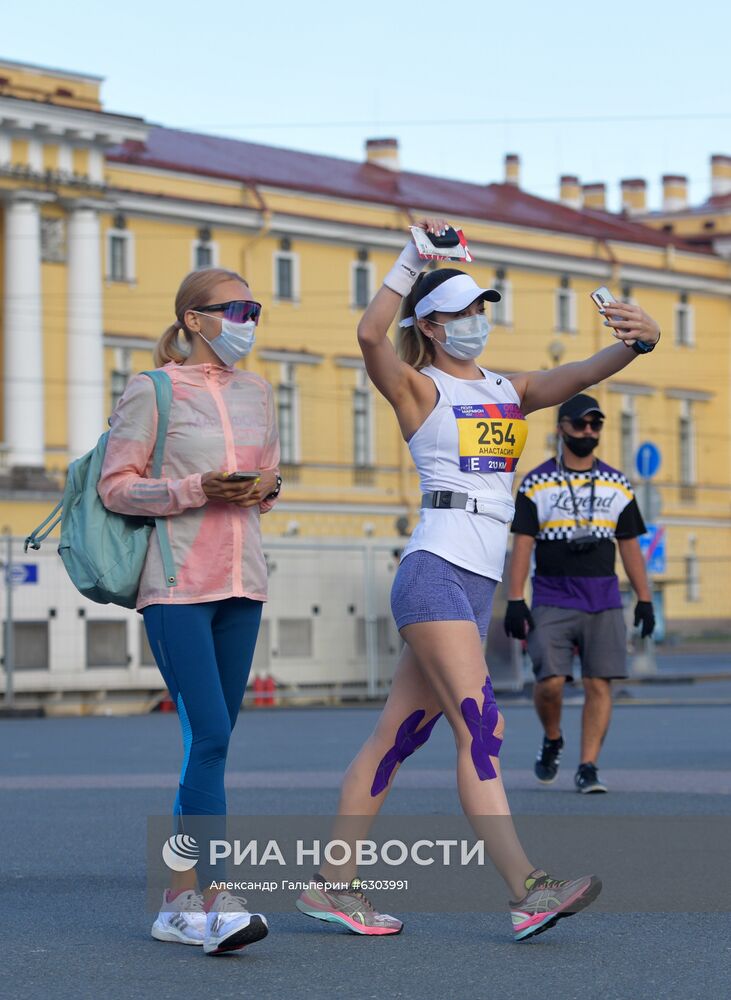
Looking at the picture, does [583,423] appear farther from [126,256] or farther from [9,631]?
[126,256]

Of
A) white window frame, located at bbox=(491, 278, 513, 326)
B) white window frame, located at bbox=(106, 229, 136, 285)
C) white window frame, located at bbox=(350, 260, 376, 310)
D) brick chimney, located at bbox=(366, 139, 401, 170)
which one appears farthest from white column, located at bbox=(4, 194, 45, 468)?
brick chimney, located at bbox=(366, 139, 401, 170)

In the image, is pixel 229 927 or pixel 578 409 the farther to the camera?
pixel 578 409

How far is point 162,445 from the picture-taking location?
6570 mm

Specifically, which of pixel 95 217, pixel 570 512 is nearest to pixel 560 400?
pixel 570 512

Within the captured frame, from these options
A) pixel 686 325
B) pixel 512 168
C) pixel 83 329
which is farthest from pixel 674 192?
pixel 83 329

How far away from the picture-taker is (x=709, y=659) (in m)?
46.0

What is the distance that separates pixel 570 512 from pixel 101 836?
3.34m

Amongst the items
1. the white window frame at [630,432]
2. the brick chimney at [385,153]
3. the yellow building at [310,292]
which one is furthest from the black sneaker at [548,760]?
the brick chimney at [385,153]

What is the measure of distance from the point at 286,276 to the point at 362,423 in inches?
197

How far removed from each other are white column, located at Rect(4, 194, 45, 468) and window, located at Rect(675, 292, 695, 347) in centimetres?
2548

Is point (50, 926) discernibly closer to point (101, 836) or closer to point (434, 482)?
point (434, 482)

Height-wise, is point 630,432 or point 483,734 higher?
point 630,432

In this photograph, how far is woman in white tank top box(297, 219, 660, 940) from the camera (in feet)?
21.5

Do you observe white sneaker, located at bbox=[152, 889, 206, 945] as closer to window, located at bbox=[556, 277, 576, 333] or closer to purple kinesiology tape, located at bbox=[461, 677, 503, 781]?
purple kinesiology tape, located at bbox=[461, 677, 503, 781]
